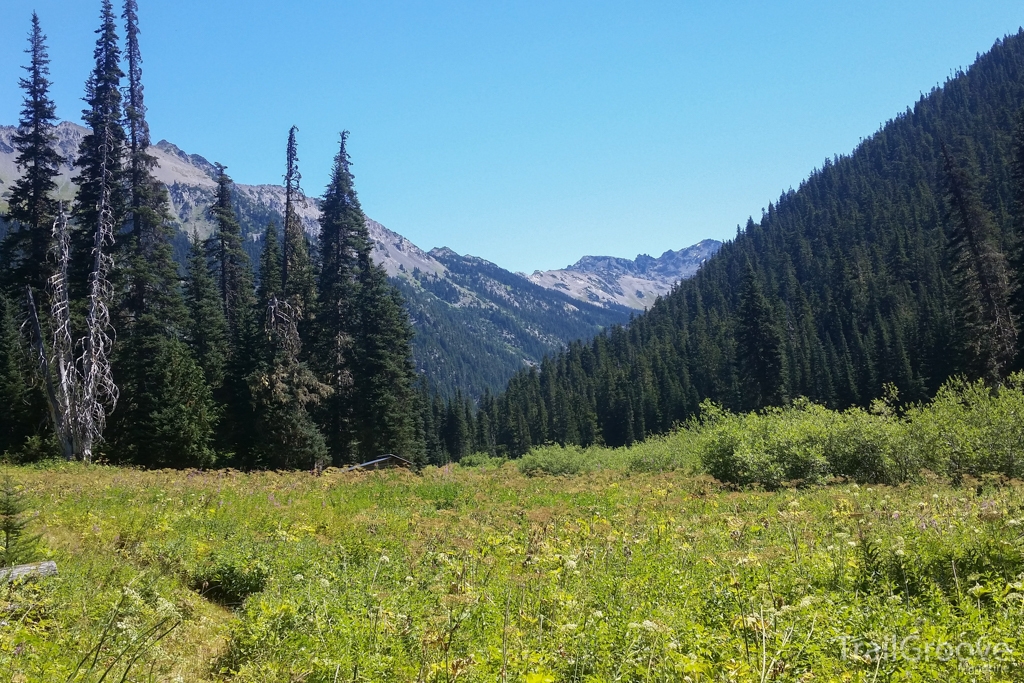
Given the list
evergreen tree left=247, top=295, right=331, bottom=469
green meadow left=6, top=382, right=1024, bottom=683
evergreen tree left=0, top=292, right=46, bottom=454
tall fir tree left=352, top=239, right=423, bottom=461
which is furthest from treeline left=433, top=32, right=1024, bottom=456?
evergreen tree left=0, top=292, right=46, bottom=454

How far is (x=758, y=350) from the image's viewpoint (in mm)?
50000

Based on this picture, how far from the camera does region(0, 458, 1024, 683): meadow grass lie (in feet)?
12.8

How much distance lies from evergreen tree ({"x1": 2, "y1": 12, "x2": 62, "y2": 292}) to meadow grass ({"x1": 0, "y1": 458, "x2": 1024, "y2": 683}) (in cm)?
2110

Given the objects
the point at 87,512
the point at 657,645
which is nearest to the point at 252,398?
the point at 87,512

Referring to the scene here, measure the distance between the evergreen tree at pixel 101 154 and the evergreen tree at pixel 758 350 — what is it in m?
45.7

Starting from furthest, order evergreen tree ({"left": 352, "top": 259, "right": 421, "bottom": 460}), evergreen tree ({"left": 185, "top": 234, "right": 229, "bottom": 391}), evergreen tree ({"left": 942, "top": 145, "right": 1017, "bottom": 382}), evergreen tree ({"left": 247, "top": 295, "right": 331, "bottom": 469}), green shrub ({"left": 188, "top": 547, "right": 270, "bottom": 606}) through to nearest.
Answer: evergreen tree ({"left": 352, "top": 259, "right": 421, "bottom": 460})
evergreen tree ({"left": 185, "top": 234, "right": 229, "bottom": 391})
evergreen tree ({"left": 942, "top": 145, "right": 1017, "bottom": 382})
evergreen tree ({"left": 247, "top": 295, "right": 331, "bottom": 469})
green shrub ({"left": 188, "top": 547, "right": 270, "bottom": 606})

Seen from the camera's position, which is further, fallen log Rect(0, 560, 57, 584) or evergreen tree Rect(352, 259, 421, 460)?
evergreen tree Rect(352, 259, 421, 460)

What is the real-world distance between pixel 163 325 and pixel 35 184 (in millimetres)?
8265

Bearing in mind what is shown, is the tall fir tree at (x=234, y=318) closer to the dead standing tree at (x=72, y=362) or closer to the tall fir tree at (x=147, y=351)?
the tall fir tree at (x=147, y=351)

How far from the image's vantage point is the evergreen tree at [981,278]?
3152 centimetres

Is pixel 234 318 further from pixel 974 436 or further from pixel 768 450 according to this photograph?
pixel 974 436

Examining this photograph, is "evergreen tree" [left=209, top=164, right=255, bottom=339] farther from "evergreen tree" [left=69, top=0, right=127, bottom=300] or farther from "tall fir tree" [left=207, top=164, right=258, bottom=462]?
"evergreen tree" [left=69, top=0, right=127, bottom=300]

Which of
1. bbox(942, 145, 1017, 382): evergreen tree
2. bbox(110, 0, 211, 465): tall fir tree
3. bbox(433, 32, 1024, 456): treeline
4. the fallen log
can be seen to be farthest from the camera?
bbox(433, 32, 1024, 456): treeline

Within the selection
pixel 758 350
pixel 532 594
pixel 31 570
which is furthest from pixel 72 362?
pixel 758 350
